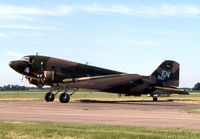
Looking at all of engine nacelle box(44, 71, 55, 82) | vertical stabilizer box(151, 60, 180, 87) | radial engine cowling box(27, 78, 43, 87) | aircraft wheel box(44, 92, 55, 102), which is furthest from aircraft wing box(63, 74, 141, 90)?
vertical stabilizer box(151, 60, 180, 87)

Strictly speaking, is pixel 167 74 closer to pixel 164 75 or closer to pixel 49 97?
pixel 164 75

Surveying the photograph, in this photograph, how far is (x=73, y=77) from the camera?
52.4 meters

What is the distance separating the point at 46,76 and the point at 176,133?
34032 millimetres

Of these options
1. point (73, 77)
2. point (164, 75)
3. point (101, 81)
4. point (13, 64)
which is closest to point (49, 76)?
point (73, 77)

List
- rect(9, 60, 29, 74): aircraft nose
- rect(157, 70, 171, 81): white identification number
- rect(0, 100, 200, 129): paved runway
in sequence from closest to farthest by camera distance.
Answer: rect(0, 100, 200, 129): paved runway
rect(9, 60, 29, 74): aircraft nose
rect(157, 70, 171, 81): white identification number

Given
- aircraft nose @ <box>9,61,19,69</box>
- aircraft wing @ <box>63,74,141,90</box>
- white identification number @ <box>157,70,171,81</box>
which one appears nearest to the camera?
aircraft wing @ <box>63,74,141,90</box>

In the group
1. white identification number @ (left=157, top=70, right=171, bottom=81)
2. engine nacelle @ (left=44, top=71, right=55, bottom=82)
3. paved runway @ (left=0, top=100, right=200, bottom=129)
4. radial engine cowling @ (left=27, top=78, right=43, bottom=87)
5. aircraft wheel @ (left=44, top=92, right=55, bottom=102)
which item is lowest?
paved runway @ (left=0, top=100, right=200, bottom=129)

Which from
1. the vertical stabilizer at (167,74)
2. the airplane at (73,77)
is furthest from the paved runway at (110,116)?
→ the vertical stabilizer at (167,74)

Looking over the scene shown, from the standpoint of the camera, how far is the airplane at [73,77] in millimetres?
50938

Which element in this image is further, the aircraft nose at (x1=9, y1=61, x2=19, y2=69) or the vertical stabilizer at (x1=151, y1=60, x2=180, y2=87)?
the vertical stabilizer at (x1=151, y1=60, x2=180, y2=87)

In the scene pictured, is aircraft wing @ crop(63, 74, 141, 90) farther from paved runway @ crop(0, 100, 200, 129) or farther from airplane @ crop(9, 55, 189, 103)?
paved runway @ crop(0, 100, 200, 129)

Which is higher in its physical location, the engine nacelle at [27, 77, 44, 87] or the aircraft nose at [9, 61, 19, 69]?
the aircraft nose at [9, 61, 19, 69]

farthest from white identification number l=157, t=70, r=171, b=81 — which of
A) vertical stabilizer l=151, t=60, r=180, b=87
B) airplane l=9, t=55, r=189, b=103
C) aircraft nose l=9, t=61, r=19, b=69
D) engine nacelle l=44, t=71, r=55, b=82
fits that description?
aircraft nose l=9, t=61, r=19, b=69

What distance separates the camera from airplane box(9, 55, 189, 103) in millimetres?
A: 50938
